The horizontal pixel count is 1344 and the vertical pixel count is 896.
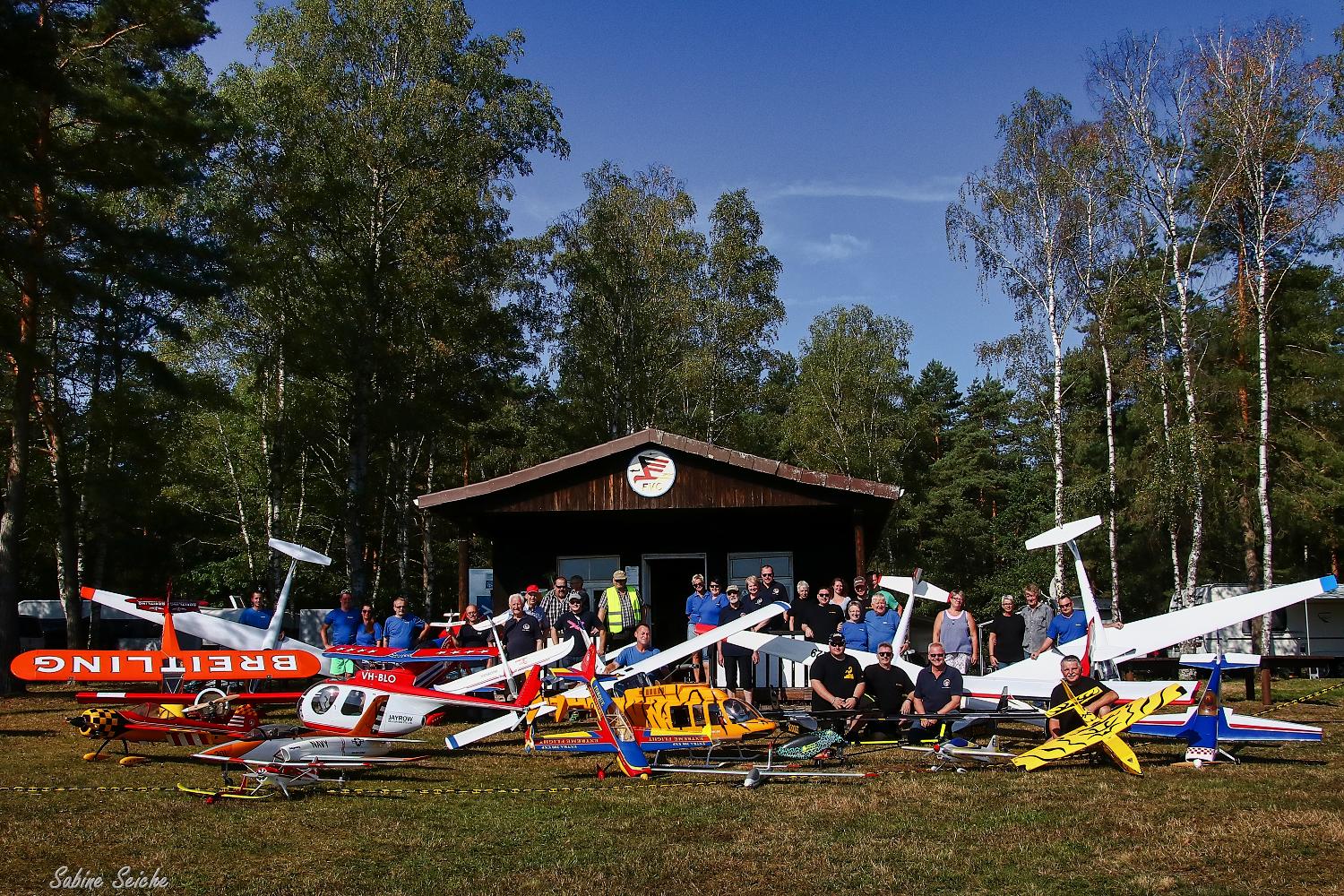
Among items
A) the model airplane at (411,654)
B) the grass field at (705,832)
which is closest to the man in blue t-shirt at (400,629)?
the model airplane at (411,654)

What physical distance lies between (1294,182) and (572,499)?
778 inches

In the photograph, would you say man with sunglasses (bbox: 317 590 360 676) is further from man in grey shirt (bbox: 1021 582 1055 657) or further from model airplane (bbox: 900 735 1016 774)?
man in grey shirt (bbox: 1021 582 1055 657)

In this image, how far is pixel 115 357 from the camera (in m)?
22.2

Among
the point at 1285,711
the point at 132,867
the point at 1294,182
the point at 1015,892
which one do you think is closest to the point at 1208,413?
the point at 1294,182

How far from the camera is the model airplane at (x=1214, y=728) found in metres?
9.17

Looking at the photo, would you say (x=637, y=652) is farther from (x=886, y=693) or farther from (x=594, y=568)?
(x=594, y=568)

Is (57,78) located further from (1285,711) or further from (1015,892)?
(1285,711)

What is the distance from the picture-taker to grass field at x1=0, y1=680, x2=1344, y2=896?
19.0 ft

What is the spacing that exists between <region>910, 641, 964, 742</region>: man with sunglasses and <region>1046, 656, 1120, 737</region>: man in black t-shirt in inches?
38.5

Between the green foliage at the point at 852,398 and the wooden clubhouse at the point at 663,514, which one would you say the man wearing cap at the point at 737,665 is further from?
the green foliage at the point at 852,398

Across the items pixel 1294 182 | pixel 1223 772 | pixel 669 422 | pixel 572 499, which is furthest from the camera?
pixel 669 422

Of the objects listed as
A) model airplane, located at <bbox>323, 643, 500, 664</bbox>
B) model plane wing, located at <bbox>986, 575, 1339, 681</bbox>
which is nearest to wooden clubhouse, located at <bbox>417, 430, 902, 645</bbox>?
model airplane, located at <bbox>323, 643, 500, 664</bbox>

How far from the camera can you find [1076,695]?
9.98 meters

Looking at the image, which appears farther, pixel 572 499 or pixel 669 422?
pixel 669 422
